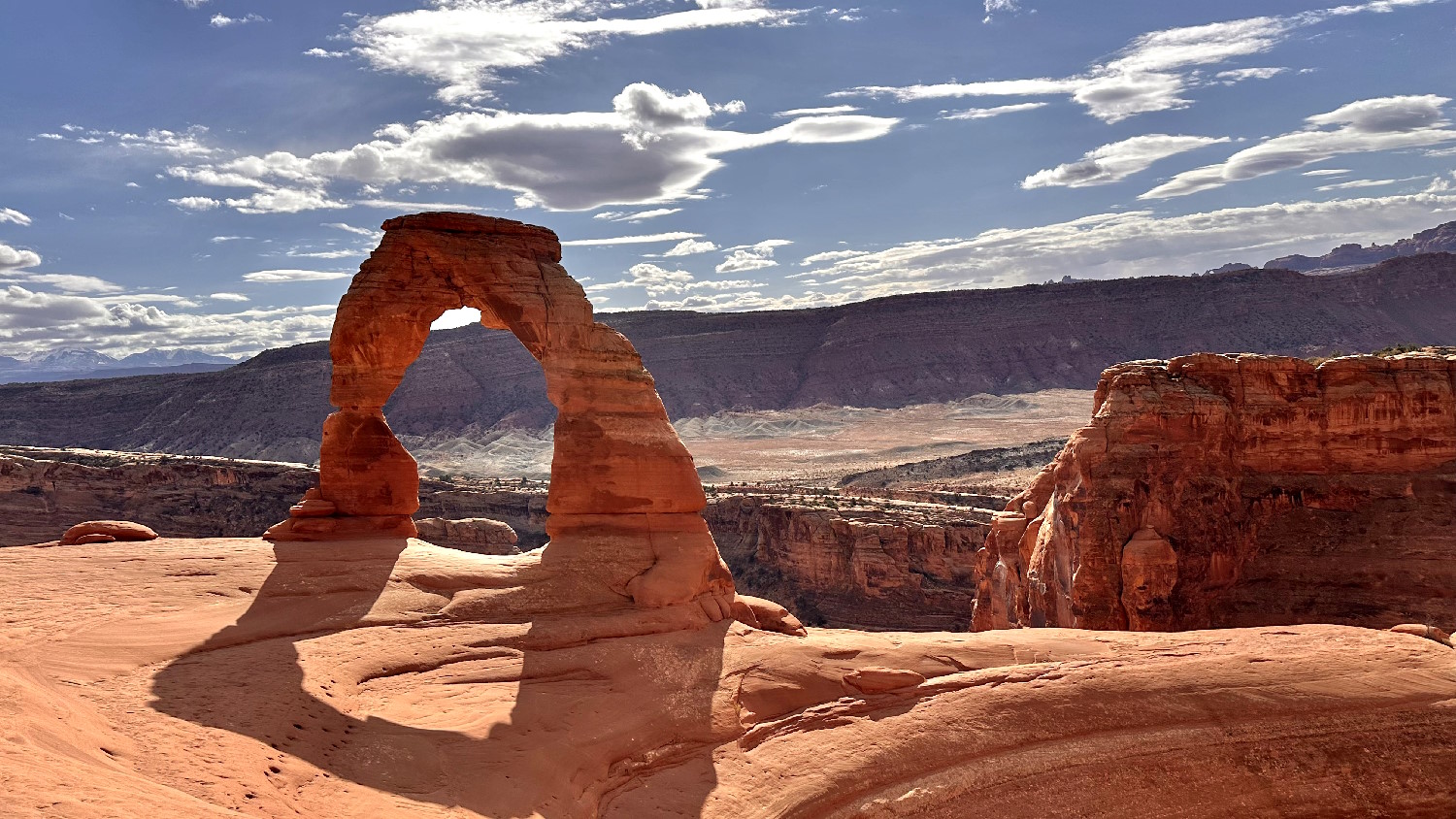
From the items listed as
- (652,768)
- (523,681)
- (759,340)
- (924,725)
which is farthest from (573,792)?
(759,340)

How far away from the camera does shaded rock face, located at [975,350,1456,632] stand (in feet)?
73.0

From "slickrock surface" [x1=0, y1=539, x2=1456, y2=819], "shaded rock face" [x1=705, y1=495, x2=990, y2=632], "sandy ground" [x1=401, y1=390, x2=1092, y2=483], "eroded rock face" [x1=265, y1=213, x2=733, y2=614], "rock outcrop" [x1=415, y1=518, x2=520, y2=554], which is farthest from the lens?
"sandy ground" [x1=401, y1=390, x2=1092, y2=483]

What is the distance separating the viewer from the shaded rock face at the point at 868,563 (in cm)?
4031

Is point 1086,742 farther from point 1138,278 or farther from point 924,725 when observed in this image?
point 1138,278

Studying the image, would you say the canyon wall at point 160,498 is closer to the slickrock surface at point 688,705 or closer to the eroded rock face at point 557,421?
the eroded rock face at point 557,421

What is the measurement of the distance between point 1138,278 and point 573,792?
140310mm

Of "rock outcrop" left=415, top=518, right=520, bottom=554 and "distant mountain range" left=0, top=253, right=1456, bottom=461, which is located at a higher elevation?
"distant mountain range" left=0, top=253, right=1456, bottom=461

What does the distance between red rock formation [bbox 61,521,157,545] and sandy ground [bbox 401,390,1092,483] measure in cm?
6047

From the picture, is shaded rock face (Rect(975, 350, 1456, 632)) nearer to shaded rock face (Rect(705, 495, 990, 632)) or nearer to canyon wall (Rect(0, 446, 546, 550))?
shaded rock face (Rect(705, 495, 990, 632))

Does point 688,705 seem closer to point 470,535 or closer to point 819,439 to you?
point 470,535

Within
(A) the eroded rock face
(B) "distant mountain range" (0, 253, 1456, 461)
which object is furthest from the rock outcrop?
(B) "distant mountain range" (0, 253, 1456, 461)

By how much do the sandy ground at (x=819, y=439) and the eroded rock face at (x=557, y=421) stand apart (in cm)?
5770

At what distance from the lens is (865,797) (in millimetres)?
13477

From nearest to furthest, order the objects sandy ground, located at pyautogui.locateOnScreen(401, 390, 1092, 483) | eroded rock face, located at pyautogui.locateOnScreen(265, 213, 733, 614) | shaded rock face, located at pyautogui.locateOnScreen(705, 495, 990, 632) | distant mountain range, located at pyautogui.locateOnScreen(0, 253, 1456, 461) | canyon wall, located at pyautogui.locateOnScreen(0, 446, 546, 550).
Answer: eroded rock face, located at pyautogui.locateOnScreen(265, 213, 733, 614) < shaded rock face, located at pyautogui.locateOnScreen(705, 495, 990, 632) < canyon wall, located at pyautogui.locateOnScreen(0, 446, 546, 550) < sandy ground, located at pyautogui.locateOnScreen(401, 390, 1092, 483) < distant mountain range, located at pyautogui.locateOnScreen(0, 253, 1456, 461)
